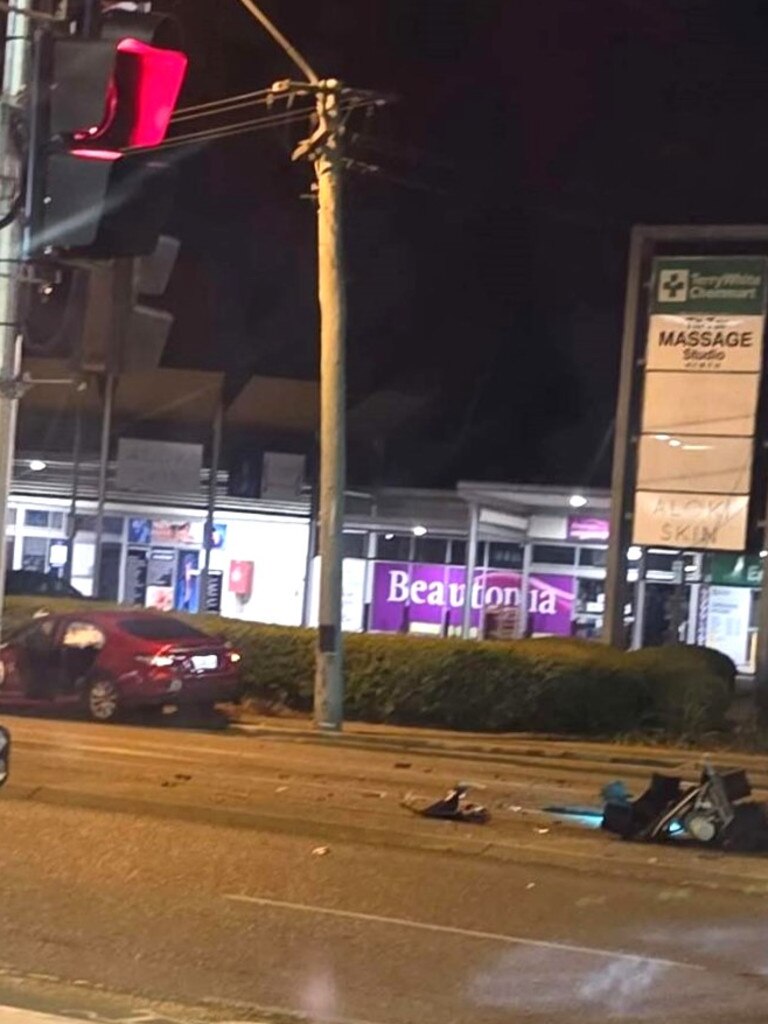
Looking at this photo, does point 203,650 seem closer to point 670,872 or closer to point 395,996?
point 670,872

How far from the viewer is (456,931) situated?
951 centimetres

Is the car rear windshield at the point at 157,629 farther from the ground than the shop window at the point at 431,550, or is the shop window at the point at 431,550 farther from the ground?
the shop window at the point at 431,550

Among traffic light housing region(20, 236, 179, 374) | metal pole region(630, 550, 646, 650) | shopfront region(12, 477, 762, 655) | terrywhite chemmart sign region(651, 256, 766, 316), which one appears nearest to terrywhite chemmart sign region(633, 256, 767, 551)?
terrywhite chemmart sign region(651, 256, 766, 316)

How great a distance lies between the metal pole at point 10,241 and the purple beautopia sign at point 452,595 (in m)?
29.3

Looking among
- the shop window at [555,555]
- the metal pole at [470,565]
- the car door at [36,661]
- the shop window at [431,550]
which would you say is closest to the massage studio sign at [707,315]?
the car door at [36,661]

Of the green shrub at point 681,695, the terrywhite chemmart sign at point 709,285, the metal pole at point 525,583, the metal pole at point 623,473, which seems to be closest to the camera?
the green shrub at point 681,695

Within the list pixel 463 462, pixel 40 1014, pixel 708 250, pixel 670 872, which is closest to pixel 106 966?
pixel 40 1014

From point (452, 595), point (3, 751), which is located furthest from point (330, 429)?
point (452, 595)

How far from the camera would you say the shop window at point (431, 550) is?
4149 cm

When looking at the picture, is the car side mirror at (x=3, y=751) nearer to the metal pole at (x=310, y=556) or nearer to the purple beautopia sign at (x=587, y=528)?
the metal pole at (x=310, y=556)

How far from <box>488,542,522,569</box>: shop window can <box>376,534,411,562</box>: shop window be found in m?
1.98

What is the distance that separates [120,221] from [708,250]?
18935 millimetres

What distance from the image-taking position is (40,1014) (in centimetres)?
705

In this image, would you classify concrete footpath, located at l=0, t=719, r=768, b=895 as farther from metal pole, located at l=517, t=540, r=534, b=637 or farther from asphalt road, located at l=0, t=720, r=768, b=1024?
metal pole, located at l=517, t=540, r=534, b=637
